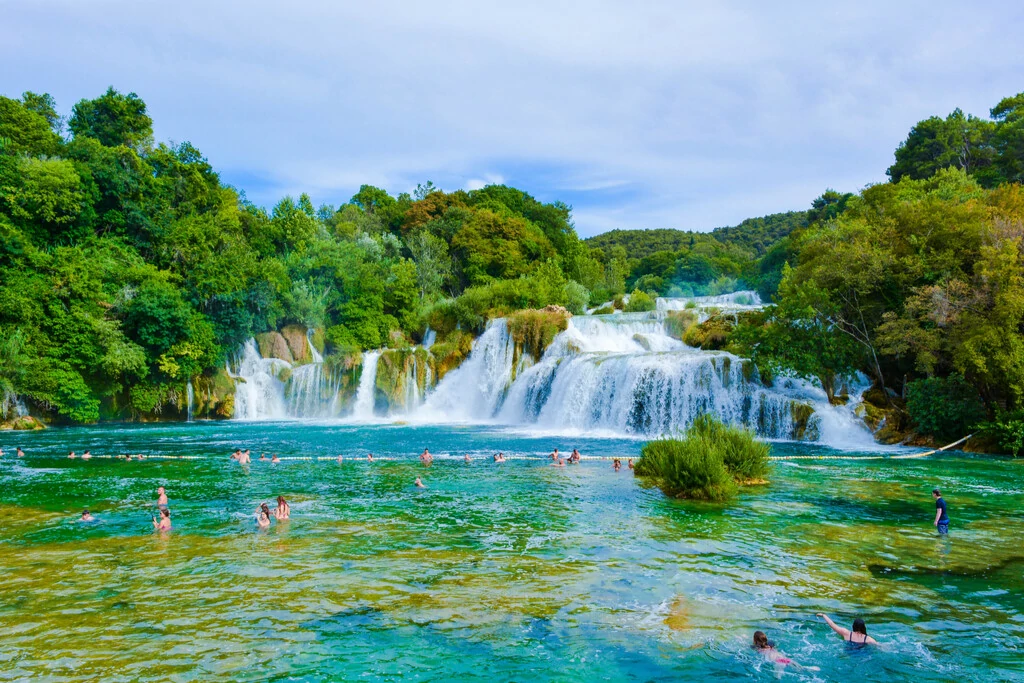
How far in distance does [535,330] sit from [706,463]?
67.7 ft

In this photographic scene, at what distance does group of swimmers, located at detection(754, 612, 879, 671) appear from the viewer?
6191 mm

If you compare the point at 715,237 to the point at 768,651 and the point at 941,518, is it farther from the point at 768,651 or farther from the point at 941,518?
the point at 768,651

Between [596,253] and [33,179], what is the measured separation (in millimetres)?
50021

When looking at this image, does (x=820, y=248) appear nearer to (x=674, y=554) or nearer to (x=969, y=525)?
(x=969, y=525)

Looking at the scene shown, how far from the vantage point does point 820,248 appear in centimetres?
2483

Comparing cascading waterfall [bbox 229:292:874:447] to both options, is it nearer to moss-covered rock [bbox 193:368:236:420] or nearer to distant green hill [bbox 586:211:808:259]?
moss-covered rock [bbox 193:368:236:420]

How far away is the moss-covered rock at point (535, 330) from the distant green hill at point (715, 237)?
59.8 metres

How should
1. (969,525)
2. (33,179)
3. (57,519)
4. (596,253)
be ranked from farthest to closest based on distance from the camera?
(596,253), (33,179), (57,519), (969,525)

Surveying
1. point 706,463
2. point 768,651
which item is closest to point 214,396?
point 706,463

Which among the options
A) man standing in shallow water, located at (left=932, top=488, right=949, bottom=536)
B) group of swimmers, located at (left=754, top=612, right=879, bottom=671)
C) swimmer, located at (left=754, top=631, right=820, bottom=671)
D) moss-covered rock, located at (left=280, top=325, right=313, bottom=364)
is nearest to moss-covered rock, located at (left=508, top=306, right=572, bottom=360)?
moss-covered rock, located at (left=280, top=325, right=313, bottom=364)

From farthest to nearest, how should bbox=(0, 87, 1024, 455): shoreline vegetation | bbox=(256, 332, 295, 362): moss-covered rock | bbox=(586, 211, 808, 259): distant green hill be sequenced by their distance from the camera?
bbox=(586, 211, 808, 259): distant green hill < bbox=(256, 332, 295, 362): moss-covered rock < bbox=(0, 87, 1024, 455): shoreline vegetation

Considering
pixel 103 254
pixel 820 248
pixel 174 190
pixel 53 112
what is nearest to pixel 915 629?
pixel 820 248

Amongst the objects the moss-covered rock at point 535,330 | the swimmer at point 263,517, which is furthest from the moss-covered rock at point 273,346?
the swimmer at point 263,517

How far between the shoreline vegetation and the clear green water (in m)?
6.51
